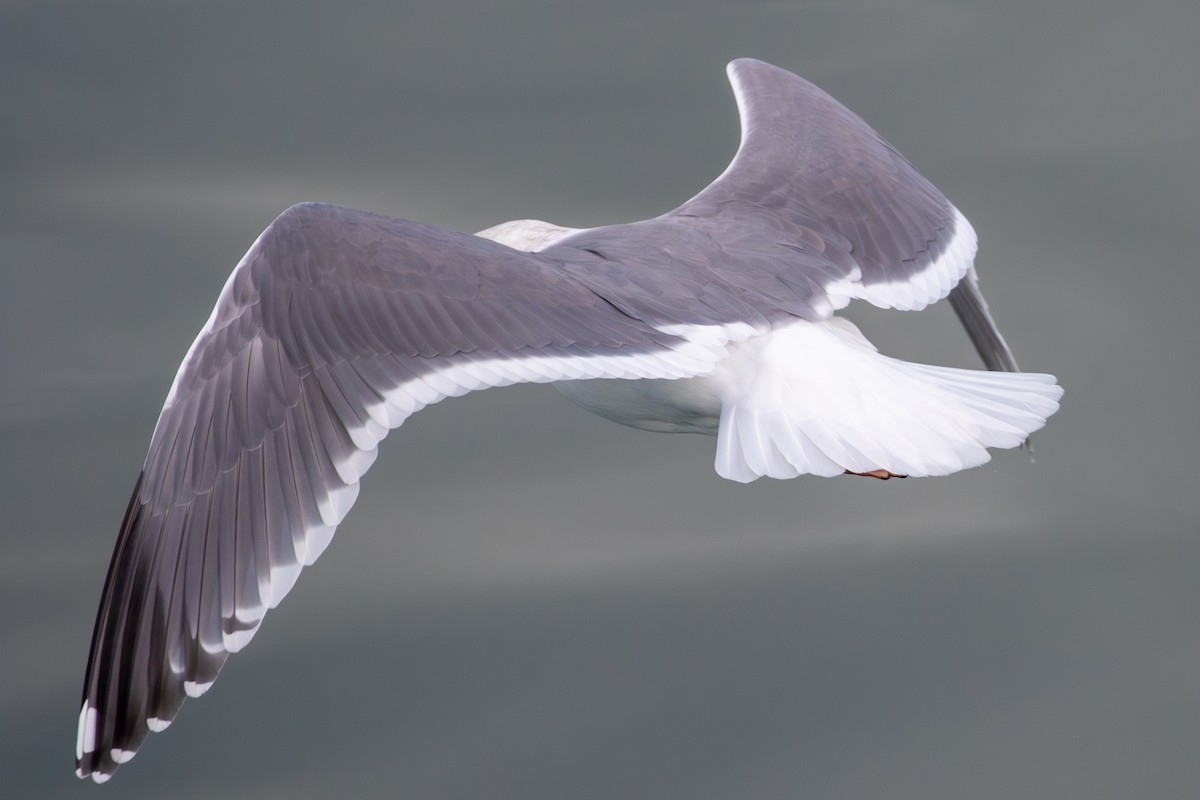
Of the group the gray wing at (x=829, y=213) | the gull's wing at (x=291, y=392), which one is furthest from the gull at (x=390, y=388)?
the gray wing at (x=829, y=213)

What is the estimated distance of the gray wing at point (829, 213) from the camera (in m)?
2.68

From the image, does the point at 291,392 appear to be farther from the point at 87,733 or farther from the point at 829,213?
the point at 829,213

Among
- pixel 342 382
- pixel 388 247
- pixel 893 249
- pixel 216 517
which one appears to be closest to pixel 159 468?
pixel 216 517

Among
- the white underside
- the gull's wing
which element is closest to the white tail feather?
the white underside

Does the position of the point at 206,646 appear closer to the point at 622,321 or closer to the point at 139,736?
the point at 139,736

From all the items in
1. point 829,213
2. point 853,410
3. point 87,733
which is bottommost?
point 87,733

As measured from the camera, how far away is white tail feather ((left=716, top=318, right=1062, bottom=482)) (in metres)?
2.18

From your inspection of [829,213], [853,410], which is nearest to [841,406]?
[853,410]

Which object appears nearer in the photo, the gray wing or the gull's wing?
the gull's wing

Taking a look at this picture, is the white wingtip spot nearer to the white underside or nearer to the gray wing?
the white underside

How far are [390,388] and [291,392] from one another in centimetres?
16

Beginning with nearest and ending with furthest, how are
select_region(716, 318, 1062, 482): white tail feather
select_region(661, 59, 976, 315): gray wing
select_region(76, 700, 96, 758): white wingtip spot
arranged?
select_region(76, 700, 96, 758): white wingtip spot, select_region(716, 318, 1062, 482): white tail feather, select_region(661, 59, 976, 315): gray wing

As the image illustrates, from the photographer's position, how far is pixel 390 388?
2178 millimetres

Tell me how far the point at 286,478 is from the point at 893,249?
1.28m
